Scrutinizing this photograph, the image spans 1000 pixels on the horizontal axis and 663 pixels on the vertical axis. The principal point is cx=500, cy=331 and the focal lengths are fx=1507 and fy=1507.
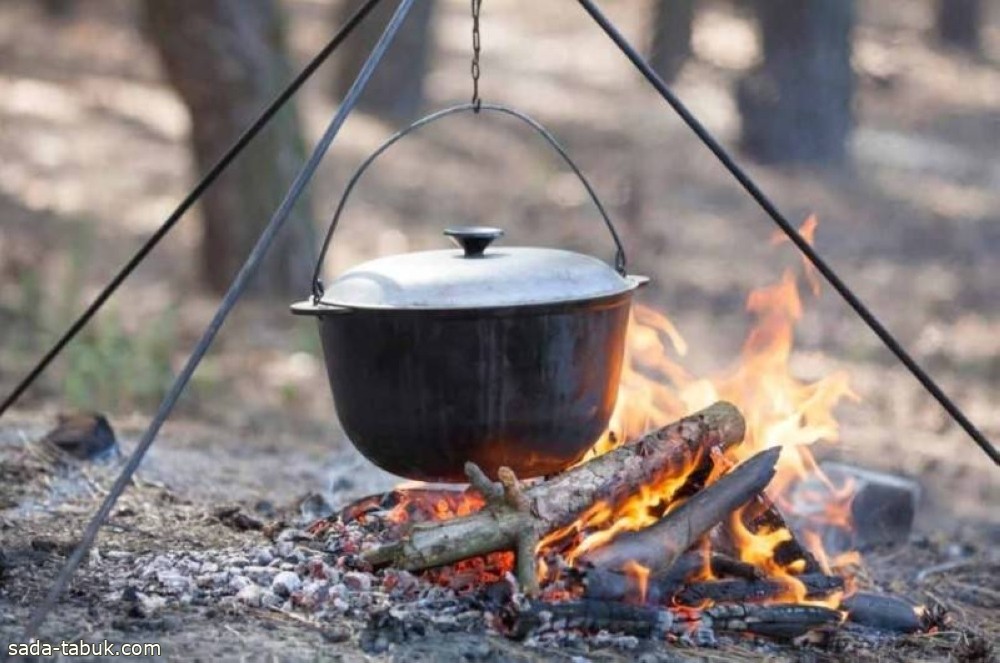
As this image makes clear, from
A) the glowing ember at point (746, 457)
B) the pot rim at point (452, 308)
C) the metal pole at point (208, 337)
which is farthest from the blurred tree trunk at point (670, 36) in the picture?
the metal pole at point (208, 337)

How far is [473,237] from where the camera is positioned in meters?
4.30

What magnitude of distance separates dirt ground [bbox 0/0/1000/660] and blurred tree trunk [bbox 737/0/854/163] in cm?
28

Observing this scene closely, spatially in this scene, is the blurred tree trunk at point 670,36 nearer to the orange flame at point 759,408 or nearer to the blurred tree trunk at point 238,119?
the blurred tree trunk at point 238,119

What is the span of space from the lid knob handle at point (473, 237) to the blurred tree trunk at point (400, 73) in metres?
9.91

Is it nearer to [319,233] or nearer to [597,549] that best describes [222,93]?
[319,233]

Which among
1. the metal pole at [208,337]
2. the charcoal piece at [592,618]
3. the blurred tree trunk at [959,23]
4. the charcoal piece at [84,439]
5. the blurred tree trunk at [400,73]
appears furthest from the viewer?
the blurred tree trunk at [959,23]

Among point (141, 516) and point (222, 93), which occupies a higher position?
point (222, 93)

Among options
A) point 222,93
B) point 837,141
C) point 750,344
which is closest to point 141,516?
point 750,344

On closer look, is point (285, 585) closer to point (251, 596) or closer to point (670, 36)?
point (251, 596)

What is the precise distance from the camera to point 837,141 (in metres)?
12.8

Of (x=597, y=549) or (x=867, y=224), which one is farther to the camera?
(x=867, y=224)

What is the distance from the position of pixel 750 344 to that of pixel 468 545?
1.58m

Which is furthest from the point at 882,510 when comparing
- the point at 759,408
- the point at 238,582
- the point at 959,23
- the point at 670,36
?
the point at 959,23

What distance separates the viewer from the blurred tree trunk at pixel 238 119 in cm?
899
